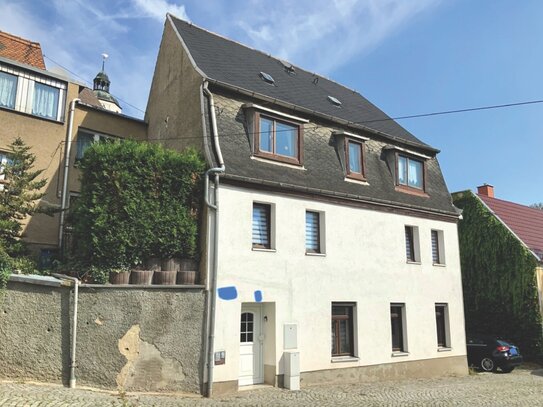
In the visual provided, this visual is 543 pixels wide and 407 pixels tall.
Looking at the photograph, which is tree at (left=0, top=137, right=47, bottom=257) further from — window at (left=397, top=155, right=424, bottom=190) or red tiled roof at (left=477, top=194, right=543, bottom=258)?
red tiled roof at (left=477, top=194, right=543, bottom=258)

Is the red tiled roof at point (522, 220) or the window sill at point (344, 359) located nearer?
the window sill at point (344, 359)

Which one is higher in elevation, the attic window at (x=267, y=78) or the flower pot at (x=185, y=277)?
the attic window at (x=267, y=78)

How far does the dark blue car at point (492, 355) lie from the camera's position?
18031mm

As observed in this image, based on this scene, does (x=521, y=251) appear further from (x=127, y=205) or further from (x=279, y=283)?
(x=127, y=205)

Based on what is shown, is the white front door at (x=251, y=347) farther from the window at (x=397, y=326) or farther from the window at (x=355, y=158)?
the window at (x=355, y=158)

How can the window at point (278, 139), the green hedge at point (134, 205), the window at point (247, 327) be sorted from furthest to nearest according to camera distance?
the window at point (278, 139), the window at point (247, 327), the green hedge at point (134, 205)

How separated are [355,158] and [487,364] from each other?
9481 mm

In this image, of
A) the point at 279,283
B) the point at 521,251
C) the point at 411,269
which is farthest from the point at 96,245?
the point at 521,251

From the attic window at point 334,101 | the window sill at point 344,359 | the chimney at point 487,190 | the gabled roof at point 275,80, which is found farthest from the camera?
the chimney at point 487,190

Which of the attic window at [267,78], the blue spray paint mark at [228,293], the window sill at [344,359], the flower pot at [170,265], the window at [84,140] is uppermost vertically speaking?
the attic window at [267,78]

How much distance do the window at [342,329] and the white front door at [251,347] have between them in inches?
96.4

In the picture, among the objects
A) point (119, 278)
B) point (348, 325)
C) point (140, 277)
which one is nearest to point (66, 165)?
point (119, 278)

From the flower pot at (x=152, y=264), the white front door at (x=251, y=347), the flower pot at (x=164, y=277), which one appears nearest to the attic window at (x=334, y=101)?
the white front door at (x=251, y=347)

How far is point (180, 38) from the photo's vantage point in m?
16.7
